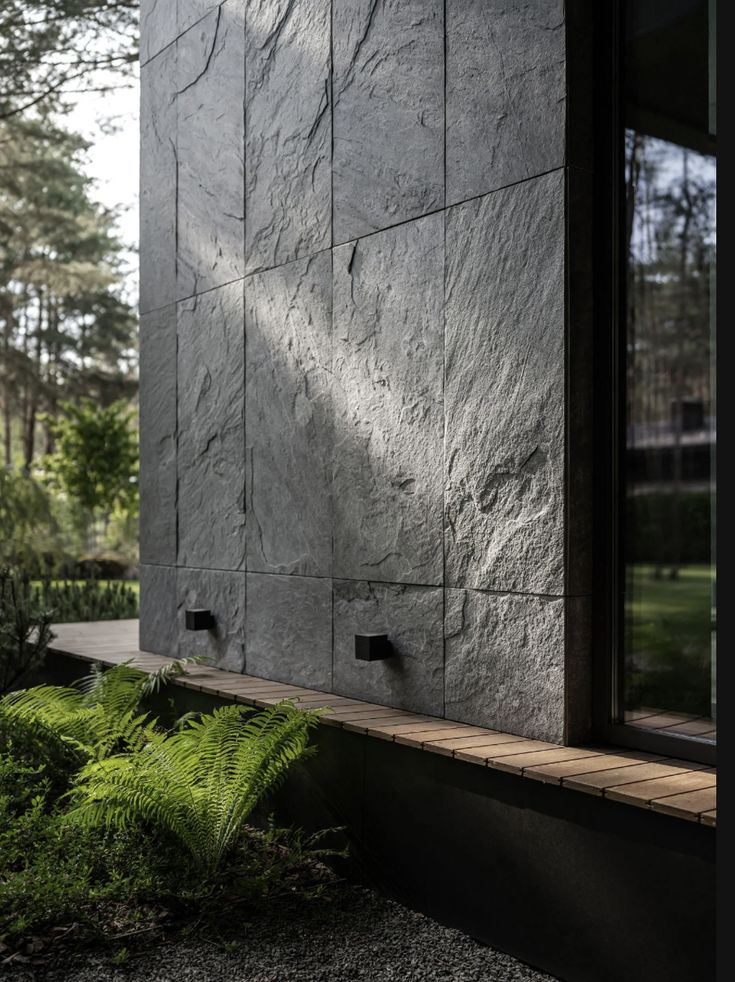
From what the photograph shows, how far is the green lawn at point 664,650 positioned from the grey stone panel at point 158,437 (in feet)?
9.76

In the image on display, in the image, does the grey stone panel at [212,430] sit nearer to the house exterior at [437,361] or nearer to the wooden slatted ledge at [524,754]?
the house exterior at [437,361]

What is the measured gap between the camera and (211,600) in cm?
501

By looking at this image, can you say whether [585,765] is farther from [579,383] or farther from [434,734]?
[579,383]

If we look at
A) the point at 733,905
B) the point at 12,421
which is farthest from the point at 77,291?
the point at 733,905

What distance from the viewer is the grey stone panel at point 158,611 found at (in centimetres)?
534

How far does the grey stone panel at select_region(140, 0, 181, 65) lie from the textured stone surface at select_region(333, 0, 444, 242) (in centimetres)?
168

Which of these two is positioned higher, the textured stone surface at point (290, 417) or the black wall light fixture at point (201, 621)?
the textured stone surface at point (290, 417)

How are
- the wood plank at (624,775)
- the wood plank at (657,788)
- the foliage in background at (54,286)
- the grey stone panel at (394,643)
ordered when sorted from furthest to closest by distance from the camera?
the foliage in background at (54,286) < the grey stone panel at (394,643) < the wood plank at (624,775) < the wood plank at (657,788)

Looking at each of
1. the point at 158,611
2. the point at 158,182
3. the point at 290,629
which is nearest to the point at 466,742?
the point at 290,629

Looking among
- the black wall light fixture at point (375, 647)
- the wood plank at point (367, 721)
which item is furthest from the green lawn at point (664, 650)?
the black wall light fixture at point (375, 647)

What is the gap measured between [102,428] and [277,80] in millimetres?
10631

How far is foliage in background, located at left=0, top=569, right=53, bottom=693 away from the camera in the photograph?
545 cm

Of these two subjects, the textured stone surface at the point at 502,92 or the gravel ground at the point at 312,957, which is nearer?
the gravel ground at the point at 312,957

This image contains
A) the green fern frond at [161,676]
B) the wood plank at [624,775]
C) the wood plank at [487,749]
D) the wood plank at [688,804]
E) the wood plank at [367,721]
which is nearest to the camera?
the wood plank at [688,804]
